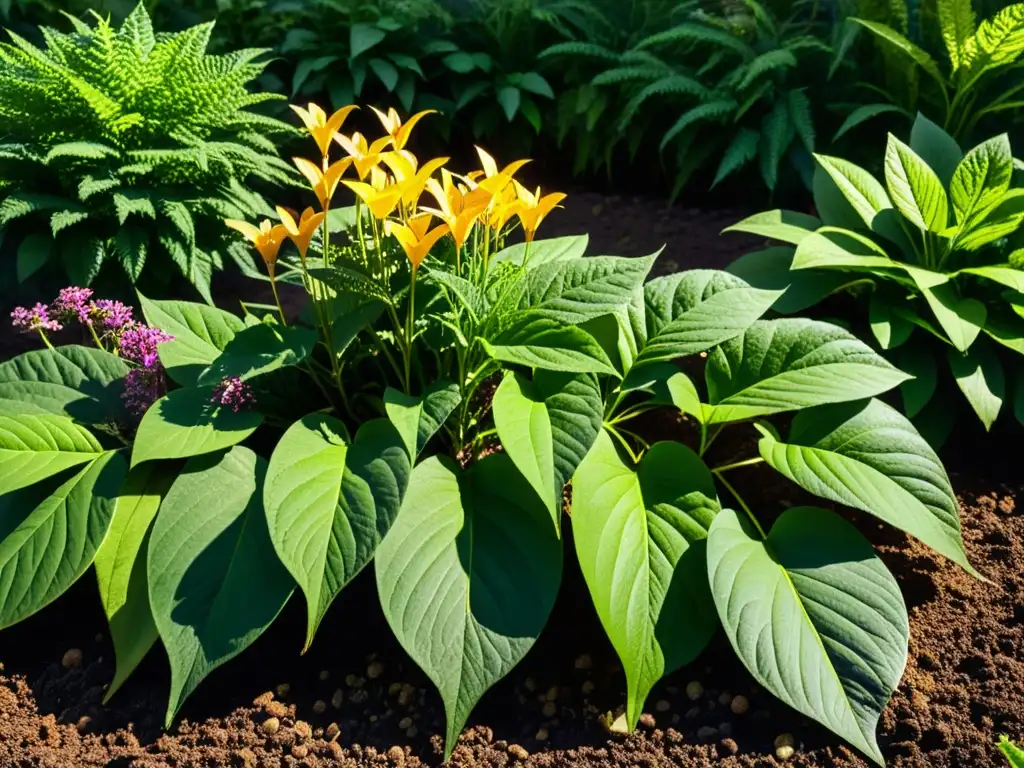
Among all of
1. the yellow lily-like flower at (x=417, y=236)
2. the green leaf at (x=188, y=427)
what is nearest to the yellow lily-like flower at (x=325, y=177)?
the yellow lily-like flower at (x=417, y=236)

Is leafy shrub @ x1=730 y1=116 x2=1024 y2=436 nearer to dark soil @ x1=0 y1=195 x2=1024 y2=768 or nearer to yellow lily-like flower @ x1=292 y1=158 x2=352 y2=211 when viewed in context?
dark soil @ x1=0 y1=195 x2=1024 y2=768

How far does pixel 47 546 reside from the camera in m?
2.18

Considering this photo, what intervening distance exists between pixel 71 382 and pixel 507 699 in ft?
4.65

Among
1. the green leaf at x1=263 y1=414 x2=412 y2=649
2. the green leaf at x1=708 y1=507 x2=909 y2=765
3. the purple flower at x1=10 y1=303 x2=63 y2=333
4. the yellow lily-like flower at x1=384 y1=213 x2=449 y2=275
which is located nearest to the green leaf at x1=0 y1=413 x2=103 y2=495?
the purple flower at x1=10 y1=303 x2=63 y2=333

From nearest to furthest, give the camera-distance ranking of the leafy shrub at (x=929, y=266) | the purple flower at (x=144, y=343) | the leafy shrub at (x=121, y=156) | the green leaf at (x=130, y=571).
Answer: the green leaf at (x=130, y=571) → the purple flower at (x=144, y=343) → the leafy shrub at (x=929, y=266) → the leafy shrub at (x=121, y=156)

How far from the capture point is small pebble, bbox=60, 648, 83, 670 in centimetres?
230

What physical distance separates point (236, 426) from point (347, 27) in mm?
2837

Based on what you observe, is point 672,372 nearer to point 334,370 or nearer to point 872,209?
point 334,370

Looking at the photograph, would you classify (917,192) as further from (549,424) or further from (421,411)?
(421,411)

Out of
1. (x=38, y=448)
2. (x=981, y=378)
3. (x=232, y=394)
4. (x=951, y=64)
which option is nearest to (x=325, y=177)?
(x=232, y=394)

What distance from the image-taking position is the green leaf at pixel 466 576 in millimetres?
1950

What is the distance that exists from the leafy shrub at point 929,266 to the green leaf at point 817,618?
2.28ft

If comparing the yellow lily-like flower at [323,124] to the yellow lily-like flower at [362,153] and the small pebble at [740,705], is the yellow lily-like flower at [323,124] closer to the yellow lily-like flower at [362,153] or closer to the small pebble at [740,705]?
the yellow lily-like flower at [362,153]

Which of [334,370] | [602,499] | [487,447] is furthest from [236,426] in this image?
[602,499]
